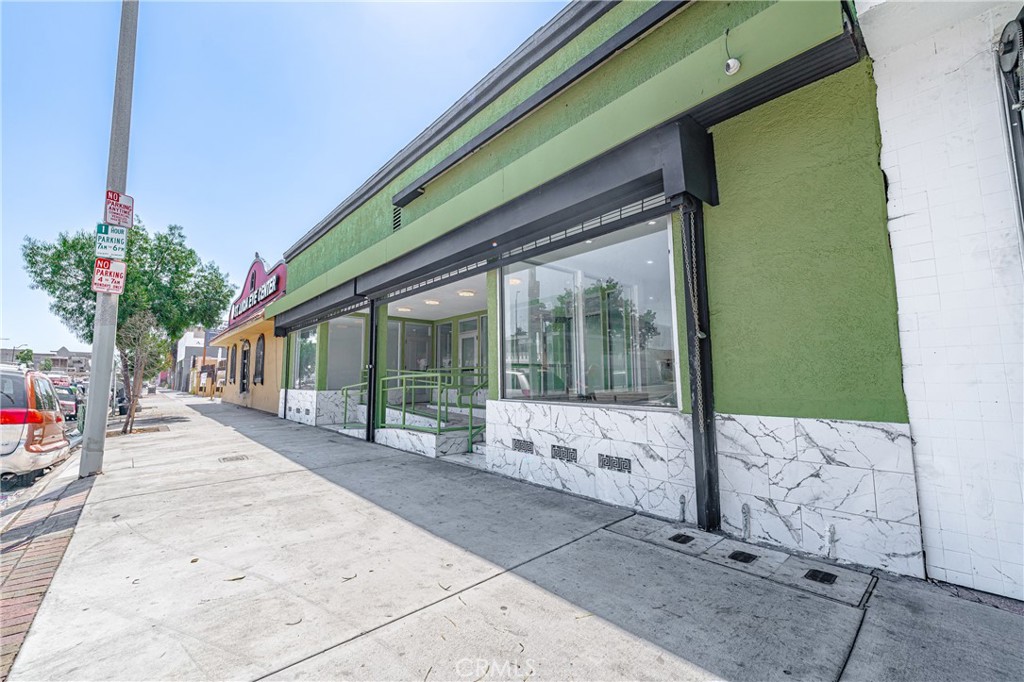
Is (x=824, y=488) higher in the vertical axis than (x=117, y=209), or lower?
lower

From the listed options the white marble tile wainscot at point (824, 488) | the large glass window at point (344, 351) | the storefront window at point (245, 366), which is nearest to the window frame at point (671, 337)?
the white marble tile wainscot at point (824, 488)

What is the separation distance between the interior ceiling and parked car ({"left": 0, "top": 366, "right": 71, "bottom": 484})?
5437 mm

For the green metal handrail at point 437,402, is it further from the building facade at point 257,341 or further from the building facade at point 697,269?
the building facade at point 257,341

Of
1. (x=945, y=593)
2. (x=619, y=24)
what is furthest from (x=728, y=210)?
(x=945, y=593)

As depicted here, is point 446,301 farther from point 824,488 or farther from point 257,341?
point 257,341

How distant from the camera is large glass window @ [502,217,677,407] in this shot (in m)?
4.42

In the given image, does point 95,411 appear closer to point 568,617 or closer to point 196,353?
point 568,617

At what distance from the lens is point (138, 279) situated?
13.3 m

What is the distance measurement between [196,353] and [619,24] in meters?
52.9

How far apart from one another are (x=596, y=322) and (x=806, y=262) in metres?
2.53

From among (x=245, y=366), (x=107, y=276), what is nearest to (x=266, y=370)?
(x=245, y=366)

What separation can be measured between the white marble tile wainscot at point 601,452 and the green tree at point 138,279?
12.9 m

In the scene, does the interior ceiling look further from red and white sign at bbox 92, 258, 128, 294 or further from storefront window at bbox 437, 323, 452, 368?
red and white sign at bbox 92, 258, 128, 294

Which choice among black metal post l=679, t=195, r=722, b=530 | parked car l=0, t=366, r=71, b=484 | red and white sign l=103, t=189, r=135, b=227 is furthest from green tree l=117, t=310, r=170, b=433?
black metal post l=679, t=195, r=722, b=530
